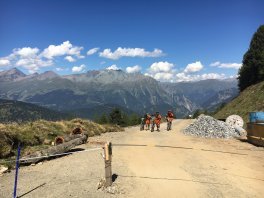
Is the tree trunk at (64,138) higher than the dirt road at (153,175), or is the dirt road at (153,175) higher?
the tree trunk at (64,138)

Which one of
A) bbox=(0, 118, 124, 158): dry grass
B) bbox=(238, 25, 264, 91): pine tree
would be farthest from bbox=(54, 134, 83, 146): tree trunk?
bbox=(238, 25, 264, 91): pine tree

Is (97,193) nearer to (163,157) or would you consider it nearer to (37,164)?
(37,164)

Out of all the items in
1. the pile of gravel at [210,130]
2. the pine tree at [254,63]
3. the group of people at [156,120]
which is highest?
the pine tree at [254,63]

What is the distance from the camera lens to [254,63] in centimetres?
7031

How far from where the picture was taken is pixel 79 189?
43.4 ft

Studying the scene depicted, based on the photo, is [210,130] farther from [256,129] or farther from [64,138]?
[64,138]

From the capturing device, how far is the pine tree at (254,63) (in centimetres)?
6844

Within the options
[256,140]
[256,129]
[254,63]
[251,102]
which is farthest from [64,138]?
[254,63]

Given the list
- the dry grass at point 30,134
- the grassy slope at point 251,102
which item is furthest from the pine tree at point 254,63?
Answer: the dry grass at point 30,134

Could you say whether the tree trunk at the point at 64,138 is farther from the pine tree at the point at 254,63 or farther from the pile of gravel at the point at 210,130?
the pine tree at the point at 254,63

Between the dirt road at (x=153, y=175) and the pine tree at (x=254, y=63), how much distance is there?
167ft

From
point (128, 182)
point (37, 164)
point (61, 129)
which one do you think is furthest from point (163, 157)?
point (61, 129)

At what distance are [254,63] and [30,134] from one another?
59211 mm

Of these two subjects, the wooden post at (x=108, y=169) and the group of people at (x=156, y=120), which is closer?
the wooden post at (x=108, y=169)
